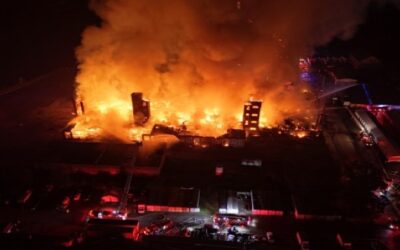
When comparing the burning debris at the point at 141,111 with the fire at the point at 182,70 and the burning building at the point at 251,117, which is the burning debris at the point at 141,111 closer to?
the fire at the point at 182,70

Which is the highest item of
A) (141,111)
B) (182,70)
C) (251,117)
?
(182,70)

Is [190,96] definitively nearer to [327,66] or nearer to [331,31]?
[331,31]

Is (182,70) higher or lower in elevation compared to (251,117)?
higher

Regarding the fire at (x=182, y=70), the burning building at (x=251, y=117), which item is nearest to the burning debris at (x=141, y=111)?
Result: the fire at (x=182, y=70)

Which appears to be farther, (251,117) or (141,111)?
(141,111)

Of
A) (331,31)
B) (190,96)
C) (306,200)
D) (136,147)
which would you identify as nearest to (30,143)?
(136,147)

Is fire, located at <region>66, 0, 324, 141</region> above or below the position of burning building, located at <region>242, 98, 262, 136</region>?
above

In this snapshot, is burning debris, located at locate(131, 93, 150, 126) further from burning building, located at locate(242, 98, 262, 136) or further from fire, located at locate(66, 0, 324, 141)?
burning building, located at locate(242, 98, 262, 136)

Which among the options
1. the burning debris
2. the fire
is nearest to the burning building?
the fire

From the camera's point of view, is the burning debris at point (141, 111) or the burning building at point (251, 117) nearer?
the burning building at point (251, 117)

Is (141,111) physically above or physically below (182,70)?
below

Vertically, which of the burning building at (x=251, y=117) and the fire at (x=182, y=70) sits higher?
the fire at (x=182, y=70)
